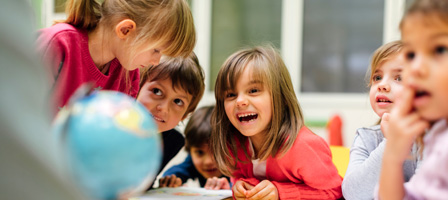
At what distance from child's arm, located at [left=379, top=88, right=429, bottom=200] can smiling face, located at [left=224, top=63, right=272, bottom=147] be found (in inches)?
24.5

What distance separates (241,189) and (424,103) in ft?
2.43

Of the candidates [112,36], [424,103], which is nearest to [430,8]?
[424,103]

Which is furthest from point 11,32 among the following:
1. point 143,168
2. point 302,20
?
point 302,20

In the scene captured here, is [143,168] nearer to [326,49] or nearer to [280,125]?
[280,125]

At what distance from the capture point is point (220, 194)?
1467 millimetres

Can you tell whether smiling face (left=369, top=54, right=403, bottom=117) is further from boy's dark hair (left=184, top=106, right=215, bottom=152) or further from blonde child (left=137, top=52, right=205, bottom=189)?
boy's dark hair (left=184, top=106, right=215, bottom=152)

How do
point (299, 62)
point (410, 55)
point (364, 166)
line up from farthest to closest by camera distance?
point (299, 62) → point (364, 166) → point (410, 55)

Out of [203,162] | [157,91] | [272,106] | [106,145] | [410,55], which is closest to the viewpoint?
[106,145]

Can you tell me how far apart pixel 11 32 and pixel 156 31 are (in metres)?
0.79

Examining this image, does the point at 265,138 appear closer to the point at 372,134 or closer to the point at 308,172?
the point at 308,172

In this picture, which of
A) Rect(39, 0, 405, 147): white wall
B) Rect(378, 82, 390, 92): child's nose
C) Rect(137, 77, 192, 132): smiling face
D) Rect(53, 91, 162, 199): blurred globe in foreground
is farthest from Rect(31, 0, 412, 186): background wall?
Rect(53, 91, 162, 199): blurred globe in foreground

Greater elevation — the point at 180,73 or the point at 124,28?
the point at 124,28

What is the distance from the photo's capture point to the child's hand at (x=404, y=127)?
657 millimetres

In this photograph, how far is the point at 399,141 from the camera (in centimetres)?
68
